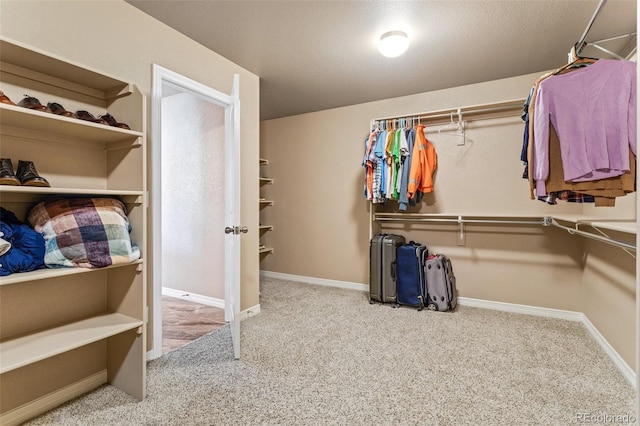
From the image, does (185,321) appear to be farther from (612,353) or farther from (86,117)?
(612,353)

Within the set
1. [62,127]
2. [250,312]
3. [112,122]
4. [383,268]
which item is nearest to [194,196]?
[250,312]

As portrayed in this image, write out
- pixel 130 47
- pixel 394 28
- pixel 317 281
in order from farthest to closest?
pixel 317 281 → pixel 394 28 → pixel 130 47

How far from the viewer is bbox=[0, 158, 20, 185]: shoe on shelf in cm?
130

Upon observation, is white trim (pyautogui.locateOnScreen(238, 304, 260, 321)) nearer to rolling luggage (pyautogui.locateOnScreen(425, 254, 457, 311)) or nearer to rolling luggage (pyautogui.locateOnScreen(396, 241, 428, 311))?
rolling luggage (pyautogui.locateOnScreen(396, 241, 428, 311))

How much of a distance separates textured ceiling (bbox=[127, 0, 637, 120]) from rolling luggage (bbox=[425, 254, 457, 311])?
6.07 feet

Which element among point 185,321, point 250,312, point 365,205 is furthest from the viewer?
point 365,205

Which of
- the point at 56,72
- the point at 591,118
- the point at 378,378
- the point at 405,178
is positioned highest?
the point at 56,72

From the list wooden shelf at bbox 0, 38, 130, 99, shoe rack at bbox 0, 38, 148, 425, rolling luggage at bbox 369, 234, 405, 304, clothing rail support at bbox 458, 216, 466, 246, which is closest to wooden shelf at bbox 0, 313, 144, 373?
shoe rack at bbox 0, 38, 148, 425

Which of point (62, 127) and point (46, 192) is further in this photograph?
point (62, 127)

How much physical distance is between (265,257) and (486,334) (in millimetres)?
3063

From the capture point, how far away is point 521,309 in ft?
10.2

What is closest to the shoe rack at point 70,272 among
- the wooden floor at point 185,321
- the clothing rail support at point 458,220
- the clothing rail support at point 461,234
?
the wooden floor at point 185,321

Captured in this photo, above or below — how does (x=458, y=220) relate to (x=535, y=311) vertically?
above

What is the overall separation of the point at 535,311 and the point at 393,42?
2802 millimetres
